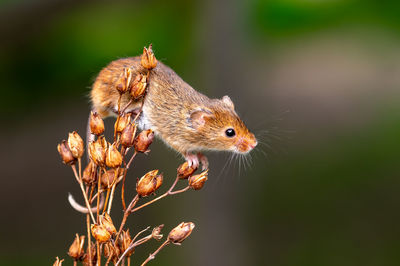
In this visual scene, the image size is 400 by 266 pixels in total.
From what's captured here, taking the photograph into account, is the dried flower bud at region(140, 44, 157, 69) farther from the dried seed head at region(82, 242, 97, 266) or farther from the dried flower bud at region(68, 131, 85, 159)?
the dried seed head at region(82, 242, 97, 266)

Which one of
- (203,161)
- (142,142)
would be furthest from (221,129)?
(142,142)

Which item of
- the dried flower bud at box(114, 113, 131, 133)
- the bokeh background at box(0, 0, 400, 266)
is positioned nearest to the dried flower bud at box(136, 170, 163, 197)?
the dried flower bud at box(114, 113, 131, 133)

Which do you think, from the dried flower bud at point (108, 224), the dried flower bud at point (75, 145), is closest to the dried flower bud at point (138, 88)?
the dried flower bud at point (75, 145)

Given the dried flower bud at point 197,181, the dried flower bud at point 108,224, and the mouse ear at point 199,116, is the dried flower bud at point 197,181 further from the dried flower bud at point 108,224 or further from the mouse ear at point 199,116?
the mouse ear at point 199,116

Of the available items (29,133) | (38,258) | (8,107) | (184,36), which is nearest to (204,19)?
(184,36)

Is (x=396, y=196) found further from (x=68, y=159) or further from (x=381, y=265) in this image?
(x=68, y=159)

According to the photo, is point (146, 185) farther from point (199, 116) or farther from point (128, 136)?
point (199, 116)
